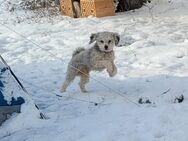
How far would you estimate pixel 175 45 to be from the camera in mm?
8695

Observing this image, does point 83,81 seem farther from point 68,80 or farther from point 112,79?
point 112,79

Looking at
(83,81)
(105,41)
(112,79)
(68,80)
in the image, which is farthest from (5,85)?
(112,79)

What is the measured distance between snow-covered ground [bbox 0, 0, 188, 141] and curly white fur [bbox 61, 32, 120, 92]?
0.28 m

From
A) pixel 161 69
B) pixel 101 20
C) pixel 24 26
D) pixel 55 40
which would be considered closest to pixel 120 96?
pixel 161 69

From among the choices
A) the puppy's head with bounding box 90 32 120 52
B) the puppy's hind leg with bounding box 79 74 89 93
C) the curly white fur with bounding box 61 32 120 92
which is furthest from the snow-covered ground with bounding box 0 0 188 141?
the puppy's head with bounding box 90 32 120 52

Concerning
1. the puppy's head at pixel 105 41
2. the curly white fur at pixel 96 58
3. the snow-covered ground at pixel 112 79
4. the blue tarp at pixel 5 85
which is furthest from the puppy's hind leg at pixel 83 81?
the blue tarp at pixel 5 85

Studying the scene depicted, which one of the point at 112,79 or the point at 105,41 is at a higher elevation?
the point at 105,41

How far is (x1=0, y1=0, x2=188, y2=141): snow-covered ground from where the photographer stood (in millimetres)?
5020

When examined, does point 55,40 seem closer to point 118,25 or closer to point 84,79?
point 118,25

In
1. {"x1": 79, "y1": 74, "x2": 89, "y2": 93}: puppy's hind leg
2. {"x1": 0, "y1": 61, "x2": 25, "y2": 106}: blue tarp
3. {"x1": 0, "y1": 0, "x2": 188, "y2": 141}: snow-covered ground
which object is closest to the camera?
{"x1": 0, "y1": 0, "x2": 188, "y2": 141}: snow-covered ground

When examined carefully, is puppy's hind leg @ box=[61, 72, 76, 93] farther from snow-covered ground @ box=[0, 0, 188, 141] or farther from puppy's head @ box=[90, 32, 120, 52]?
puppy's head @ box=[90, 32, 120, 52]

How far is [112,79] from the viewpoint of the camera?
7.28m

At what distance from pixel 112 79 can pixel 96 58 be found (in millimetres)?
978

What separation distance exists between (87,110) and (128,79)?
1.50 meters
